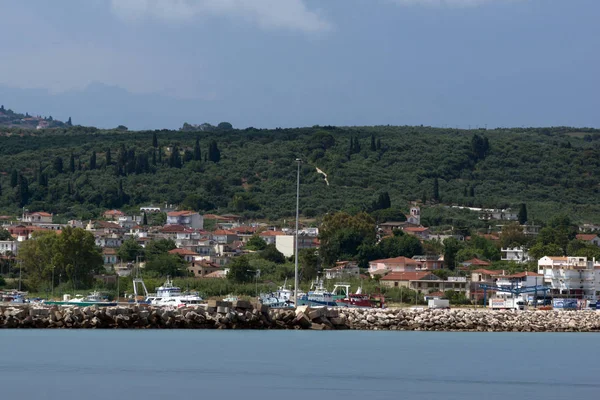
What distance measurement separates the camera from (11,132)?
179 m

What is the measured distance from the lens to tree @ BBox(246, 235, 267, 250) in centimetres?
9319

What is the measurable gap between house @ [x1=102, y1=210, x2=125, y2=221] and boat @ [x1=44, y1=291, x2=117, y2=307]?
158 ft

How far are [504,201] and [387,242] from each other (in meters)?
39.6

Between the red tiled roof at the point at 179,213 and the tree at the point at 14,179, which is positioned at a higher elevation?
the tree at the point at 14,179

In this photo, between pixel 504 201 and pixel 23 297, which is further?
pixel 504 201

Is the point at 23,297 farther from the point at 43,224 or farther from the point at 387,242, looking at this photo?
the point at 43,224

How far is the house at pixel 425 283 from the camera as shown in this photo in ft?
234

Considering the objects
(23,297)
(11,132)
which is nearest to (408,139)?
(11,132)

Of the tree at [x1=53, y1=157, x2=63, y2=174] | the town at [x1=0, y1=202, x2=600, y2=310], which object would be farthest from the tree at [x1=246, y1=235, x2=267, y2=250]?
the tree at [x1=53, y1=157, x2=63, y2=174]

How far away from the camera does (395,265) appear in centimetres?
7975

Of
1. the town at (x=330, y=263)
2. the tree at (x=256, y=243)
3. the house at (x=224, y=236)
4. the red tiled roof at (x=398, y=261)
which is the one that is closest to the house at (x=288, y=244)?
the town at (x=330, y=263)

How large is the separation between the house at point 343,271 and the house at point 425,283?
11.2 feet

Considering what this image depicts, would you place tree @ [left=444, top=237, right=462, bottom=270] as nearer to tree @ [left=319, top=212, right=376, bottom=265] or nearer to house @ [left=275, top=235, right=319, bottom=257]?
tree @ [left=319, top=212, right=376, bottom=265]

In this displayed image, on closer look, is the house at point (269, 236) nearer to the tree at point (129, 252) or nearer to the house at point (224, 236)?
the house at point (224, 236)
